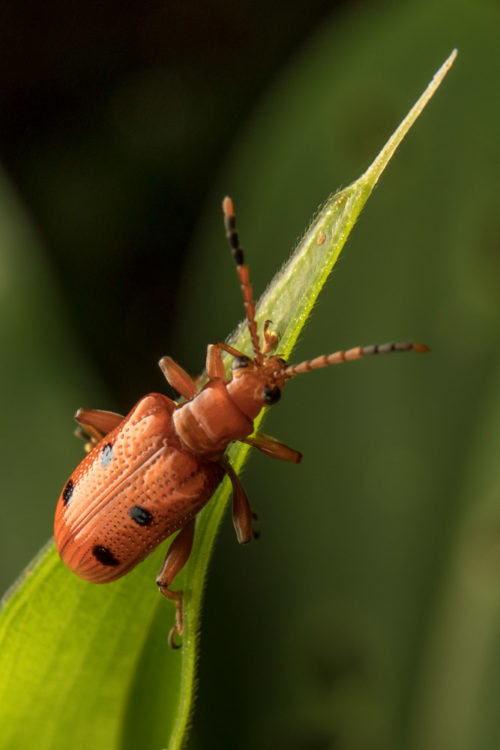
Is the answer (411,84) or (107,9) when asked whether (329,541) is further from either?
(107,9)

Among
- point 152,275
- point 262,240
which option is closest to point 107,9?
point 152,275

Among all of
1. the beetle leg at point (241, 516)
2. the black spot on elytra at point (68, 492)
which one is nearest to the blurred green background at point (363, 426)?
the black spot on elytra at point (68, 492)

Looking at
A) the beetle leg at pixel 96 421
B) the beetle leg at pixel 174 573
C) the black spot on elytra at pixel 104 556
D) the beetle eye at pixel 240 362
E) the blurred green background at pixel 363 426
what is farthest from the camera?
the blurred green background at pixel 363 426

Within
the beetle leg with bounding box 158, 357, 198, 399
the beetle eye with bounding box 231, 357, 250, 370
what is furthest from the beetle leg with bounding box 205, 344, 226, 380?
the beetle eye with bounding box 231, 357, 250, 370

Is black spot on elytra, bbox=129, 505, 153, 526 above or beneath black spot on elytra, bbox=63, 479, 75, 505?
beneath

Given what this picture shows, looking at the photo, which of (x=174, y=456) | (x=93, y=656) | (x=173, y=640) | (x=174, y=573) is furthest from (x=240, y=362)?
(x=93, y=656)

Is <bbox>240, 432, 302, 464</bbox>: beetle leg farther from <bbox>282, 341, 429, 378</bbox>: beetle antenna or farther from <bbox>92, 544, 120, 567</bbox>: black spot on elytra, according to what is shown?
<bbox>92, 544, 120, 567</bbox>: black spot on elytra

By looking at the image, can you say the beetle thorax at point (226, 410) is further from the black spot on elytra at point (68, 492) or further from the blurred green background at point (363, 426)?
the blurred green background at point (363, 426)
